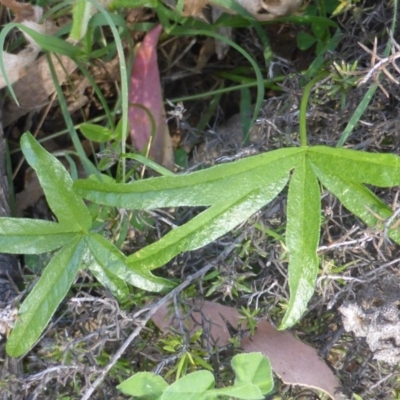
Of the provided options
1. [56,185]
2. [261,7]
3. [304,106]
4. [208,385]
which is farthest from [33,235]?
[261,7]

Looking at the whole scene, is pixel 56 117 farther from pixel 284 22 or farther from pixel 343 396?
pixel 343 396

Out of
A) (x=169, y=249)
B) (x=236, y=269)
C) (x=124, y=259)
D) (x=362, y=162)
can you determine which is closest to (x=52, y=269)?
(x=124, y=259)

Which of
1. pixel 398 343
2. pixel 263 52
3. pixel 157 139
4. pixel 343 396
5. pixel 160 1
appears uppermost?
pixel 160 1

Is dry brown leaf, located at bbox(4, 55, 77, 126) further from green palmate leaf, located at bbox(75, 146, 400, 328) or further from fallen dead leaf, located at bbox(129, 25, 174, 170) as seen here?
green palmate leaf, located at bbox(75, 146, 400, 328)

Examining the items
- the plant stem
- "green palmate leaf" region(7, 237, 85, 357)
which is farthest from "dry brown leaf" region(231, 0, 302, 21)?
"green palmate leaf" region(7, 237, 85, 357)

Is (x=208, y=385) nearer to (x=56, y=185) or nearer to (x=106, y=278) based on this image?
(x=106, y=278)

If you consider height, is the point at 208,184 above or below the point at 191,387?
above
